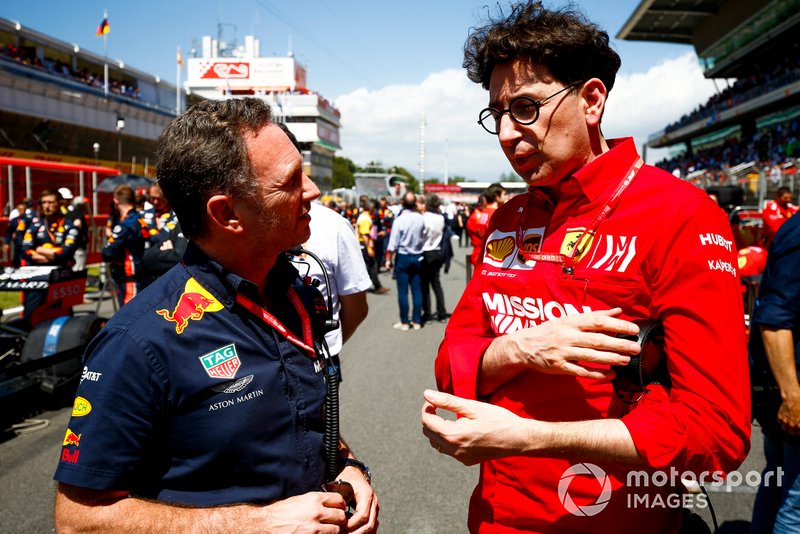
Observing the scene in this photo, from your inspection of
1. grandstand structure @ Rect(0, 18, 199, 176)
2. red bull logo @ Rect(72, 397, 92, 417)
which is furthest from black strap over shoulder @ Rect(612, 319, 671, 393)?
grandstand structure @ Rect(0, 18, 199, 176)

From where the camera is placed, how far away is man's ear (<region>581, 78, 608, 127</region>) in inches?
62.6

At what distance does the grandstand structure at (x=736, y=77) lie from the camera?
32344 millimetres

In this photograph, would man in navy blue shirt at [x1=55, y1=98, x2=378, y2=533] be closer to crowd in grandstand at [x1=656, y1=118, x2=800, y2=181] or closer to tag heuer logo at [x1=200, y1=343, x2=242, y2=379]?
tag heuer logo at [x1=200, y1=343, x2=242, y2=379]

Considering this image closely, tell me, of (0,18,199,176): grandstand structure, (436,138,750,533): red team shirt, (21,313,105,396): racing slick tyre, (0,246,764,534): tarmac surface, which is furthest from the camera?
(0,18,199,176): grandstand structure

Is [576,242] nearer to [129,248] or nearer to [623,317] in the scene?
[623,317]

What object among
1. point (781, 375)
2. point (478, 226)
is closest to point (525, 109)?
point (781, 375)

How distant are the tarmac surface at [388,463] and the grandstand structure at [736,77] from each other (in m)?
20.2

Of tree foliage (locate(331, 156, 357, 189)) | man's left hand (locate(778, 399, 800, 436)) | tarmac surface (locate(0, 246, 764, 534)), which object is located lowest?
tarmac surface (locate(0, 246, 764, 534))

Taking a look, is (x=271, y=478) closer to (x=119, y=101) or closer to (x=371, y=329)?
(x=371, y=329)

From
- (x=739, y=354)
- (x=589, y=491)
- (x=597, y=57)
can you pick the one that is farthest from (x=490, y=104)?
(x=589, y=491)

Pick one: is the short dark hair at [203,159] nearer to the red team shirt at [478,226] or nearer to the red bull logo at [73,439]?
the red bull logo at [73,439]

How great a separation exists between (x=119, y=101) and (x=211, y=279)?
4400cm

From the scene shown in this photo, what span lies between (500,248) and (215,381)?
2.87ft

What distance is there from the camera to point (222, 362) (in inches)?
58.8
